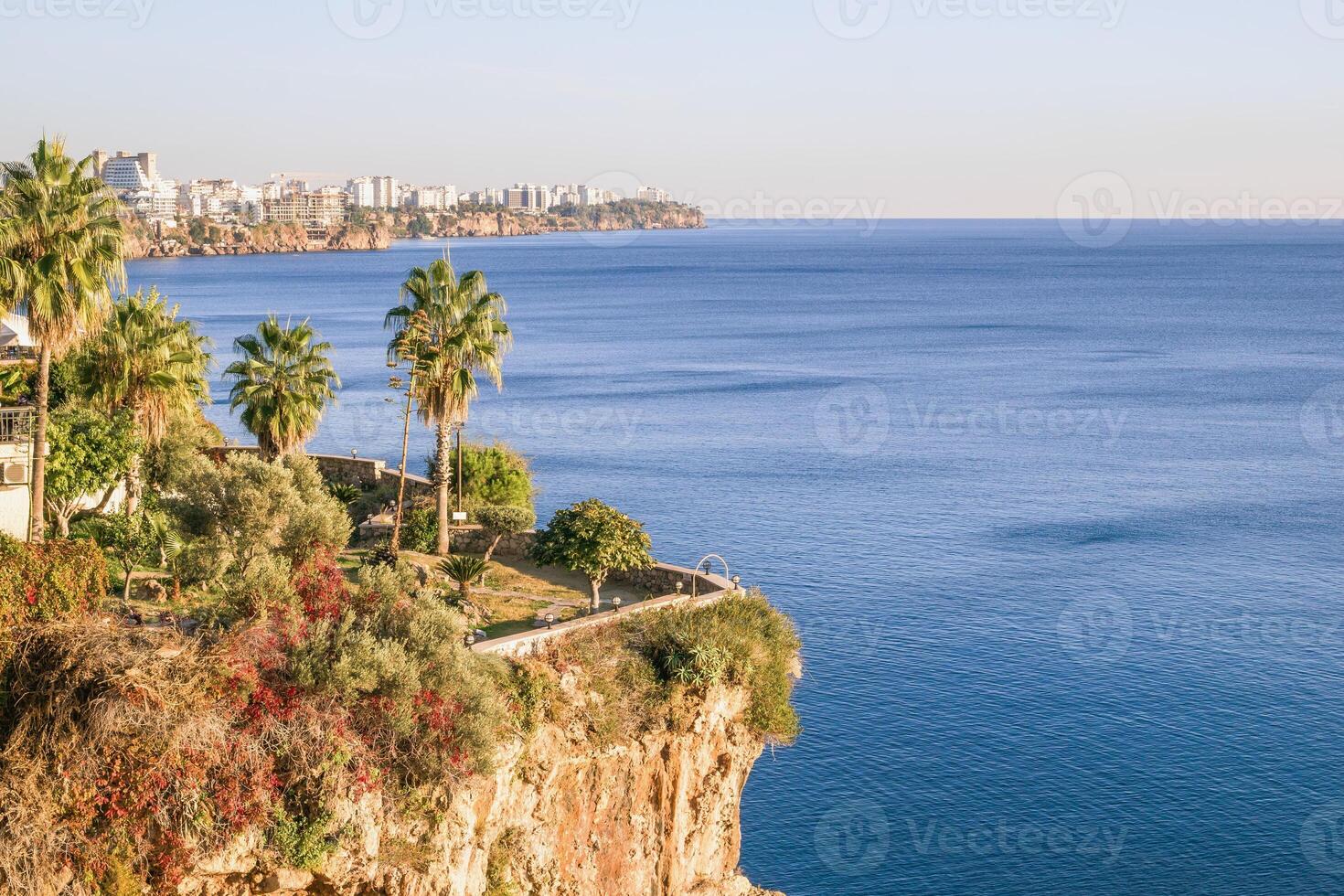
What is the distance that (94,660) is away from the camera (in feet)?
70.3

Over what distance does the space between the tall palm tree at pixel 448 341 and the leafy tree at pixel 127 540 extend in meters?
8.00

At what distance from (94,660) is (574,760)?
363 inches

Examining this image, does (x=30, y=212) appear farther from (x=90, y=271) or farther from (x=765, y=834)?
(x=765, y=834)

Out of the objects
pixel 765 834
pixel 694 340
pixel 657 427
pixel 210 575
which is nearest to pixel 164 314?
pixel 210 575

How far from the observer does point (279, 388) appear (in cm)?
3944

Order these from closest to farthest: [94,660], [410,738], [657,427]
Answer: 1. [94,660]
2. [410,738]
3. [657,427]

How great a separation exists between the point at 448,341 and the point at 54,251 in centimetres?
1131

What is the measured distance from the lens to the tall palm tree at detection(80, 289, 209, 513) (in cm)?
3700

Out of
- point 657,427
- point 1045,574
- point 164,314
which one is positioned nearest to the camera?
point 164,314

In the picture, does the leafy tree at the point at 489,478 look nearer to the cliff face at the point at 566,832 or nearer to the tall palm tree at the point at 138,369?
the tall palm tree at the point at 138,369

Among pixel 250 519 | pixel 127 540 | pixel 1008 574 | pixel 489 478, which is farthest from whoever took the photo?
pixel 1008 574

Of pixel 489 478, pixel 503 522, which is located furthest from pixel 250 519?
pixel 489 478

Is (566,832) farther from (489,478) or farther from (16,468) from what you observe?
(489,478)

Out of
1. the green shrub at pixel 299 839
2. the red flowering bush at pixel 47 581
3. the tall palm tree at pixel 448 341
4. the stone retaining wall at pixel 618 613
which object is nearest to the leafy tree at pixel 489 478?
the tall palm tree at pixel 448 341
